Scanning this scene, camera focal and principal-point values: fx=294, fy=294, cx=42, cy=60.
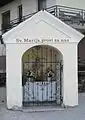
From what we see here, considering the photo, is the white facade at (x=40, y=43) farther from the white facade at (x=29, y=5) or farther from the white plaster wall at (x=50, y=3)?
the white plaster wall at (x=50, y=3)

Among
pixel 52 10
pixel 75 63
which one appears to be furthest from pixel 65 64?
pixel 52 10

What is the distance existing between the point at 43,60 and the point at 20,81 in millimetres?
2341

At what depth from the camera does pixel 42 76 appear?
14.9m

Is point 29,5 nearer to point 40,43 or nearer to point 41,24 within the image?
point 41,24

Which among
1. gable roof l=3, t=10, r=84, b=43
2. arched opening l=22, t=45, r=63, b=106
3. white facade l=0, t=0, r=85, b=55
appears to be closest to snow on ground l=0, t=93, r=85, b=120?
arched opening l=22, t=45, r=63, b=106

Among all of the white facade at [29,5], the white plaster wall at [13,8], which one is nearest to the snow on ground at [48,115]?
the white facade at [29,5]

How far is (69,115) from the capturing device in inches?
472

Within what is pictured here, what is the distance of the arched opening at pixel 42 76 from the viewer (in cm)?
1402

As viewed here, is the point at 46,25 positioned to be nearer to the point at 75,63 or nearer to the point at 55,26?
the point at 55,26

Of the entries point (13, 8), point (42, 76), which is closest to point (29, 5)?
point (13, 8)

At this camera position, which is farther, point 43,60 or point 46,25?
point 43,60

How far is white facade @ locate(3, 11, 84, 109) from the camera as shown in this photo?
13.0m

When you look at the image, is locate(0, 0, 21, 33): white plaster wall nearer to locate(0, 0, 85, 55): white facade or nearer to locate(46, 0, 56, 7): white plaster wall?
locate(0, 0, 85, 55): white facade

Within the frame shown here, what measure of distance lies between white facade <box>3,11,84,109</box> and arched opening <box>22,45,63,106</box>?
0.52 meters
